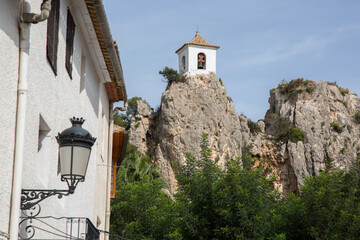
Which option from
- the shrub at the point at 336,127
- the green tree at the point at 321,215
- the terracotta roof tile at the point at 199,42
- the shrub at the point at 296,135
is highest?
the terracotta roof tile at the point at 199,42

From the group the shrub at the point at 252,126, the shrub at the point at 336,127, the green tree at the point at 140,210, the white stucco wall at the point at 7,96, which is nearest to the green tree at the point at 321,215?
the green tree at the point at 140,210

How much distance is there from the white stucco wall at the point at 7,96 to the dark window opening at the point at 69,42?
3.34 m

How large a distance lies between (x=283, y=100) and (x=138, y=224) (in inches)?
1612

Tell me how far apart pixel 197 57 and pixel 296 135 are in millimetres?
12373

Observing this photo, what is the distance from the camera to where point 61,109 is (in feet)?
27.5

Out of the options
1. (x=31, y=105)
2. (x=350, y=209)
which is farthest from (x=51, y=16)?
(x=350, y=209)

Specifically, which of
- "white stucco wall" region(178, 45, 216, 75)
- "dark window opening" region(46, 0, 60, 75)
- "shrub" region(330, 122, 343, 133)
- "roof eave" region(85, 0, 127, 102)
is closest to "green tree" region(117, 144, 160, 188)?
"white stucco wall" region(178, 45, 216, 75)

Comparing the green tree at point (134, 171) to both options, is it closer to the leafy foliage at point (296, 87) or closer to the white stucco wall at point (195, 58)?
the white stucco wall at point (195, 58)

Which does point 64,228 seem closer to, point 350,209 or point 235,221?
point 235,221

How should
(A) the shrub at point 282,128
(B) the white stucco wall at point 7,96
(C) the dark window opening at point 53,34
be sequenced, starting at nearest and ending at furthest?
(B) the white stucco wall at point 7,96, (C) the dark window opening at point 53,34, (A) the shrub at point 282,128

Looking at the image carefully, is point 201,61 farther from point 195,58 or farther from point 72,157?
point 72,157

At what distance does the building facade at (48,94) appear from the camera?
5.44m

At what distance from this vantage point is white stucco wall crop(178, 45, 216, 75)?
182 feet

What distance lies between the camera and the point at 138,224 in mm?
23906
